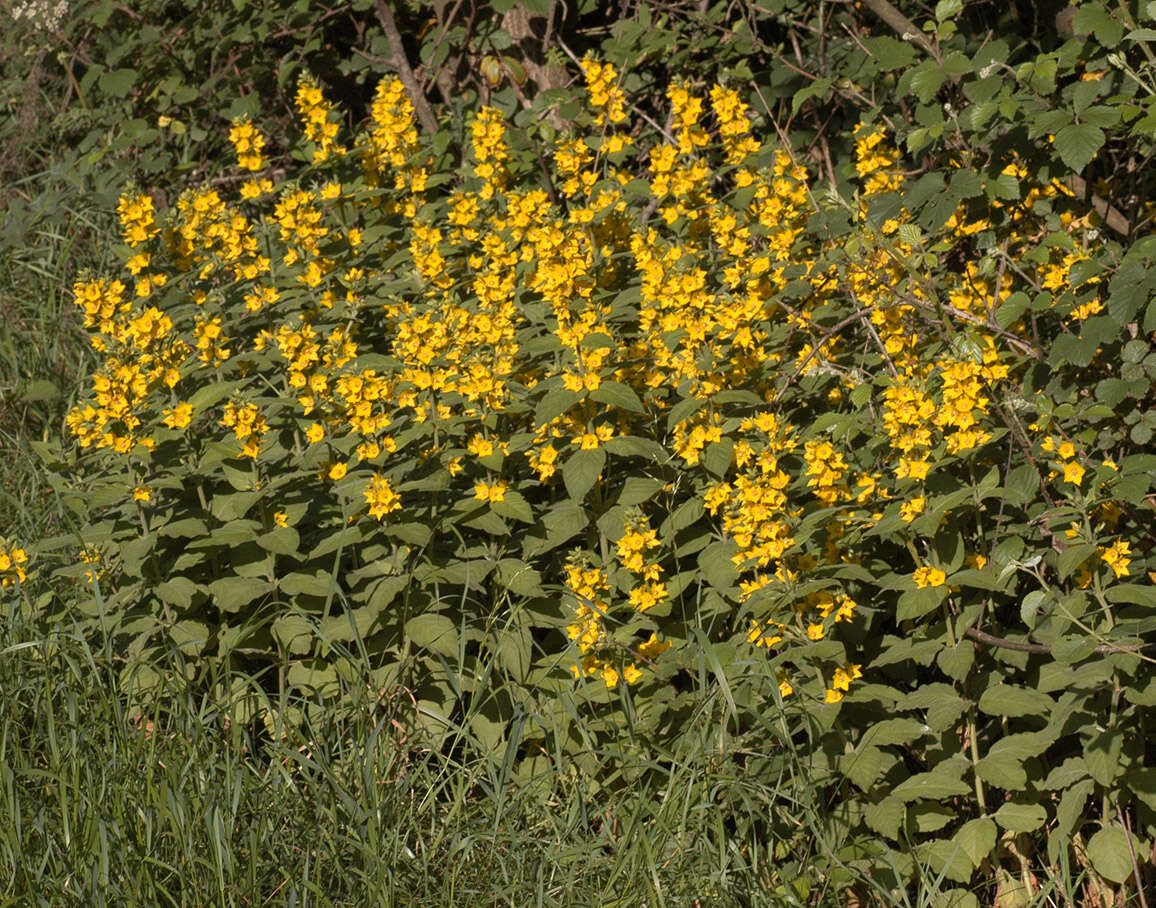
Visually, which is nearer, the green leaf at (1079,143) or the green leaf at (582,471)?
the green leaf at (1079,143)

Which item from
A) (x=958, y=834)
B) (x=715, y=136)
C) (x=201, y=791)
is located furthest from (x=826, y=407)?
(x=715, y=136)

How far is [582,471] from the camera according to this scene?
10.00ft

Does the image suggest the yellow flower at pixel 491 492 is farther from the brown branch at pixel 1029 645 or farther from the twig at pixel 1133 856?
the twig at pixel 1133 856

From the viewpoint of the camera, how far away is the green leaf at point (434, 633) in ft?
9.98

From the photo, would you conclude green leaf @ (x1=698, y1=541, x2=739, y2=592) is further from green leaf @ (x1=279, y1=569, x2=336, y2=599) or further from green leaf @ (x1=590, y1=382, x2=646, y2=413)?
green leaf @ (x1=279, y1=569, x2=336, y2=599)

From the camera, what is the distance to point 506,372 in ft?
10.8

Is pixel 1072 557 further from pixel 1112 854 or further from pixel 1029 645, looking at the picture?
pixel 1112 854

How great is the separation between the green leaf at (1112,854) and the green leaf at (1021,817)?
0.36ft

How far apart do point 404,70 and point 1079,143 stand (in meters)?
3.14

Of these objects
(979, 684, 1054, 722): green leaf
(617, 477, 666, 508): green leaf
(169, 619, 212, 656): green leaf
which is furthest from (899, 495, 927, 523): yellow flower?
(169, 619, 212, 656): green leaf

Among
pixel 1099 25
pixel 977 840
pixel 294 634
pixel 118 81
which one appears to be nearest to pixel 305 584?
pixel 294 634

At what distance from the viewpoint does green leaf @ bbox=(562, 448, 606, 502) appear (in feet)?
9.90

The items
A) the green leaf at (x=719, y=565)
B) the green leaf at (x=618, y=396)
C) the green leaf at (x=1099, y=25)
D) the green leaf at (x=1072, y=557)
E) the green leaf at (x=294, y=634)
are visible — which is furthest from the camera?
the green leaf at (x=294, y=634)

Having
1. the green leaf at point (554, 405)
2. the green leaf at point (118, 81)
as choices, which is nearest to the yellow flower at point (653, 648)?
the green leaf at point (554, 405)
